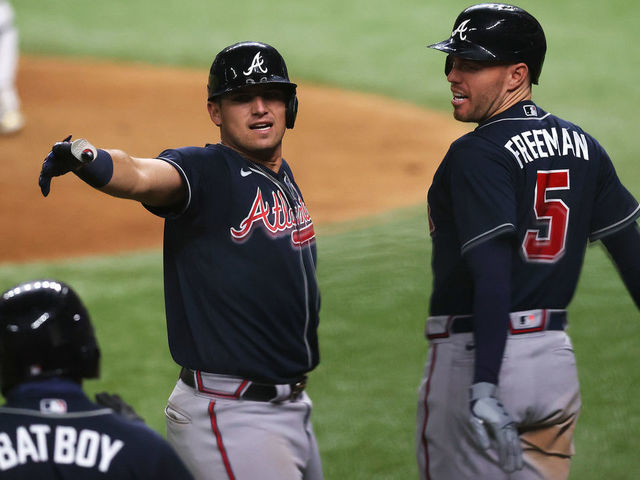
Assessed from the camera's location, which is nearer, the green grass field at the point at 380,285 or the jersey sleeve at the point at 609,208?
the jersey sleeve at the point at 609,208

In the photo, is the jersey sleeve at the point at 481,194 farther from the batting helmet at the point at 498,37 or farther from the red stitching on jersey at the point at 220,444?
the red stitching on jersey at the point at 220,444

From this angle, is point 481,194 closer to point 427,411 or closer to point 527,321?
point 527,321

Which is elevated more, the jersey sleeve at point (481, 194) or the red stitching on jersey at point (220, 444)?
the jersey sleeve at point (481, 194)

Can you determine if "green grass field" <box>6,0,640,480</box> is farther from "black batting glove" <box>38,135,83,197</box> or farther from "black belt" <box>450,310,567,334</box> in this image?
"black batting glove" <box>38,135,83,197</box>

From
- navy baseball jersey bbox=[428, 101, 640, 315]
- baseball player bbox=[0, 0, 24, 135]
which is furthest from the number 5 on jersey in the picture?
baseball player bbox=[0, 0, 24, 135]

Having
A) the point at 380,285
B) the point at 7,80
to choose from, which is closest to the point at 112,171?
the point at 380,285

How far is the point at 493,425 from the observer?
281 cm

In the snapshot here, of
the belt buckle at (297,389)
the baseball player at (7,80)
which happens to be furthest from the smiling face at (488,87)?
the baseball player at (7,80)

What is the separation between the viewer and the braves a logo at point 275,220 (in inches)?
118

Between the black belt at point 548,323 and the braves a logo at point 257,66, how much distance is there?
98 centimetres

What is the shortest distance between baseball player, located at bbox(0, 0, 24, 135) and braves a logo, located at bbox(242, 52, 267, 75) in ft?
27.8

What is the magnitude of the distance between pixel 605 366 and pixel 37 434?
4133mm

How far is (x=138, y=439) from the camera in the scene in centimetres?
213

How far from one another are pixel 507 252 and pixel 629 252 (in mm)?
553
